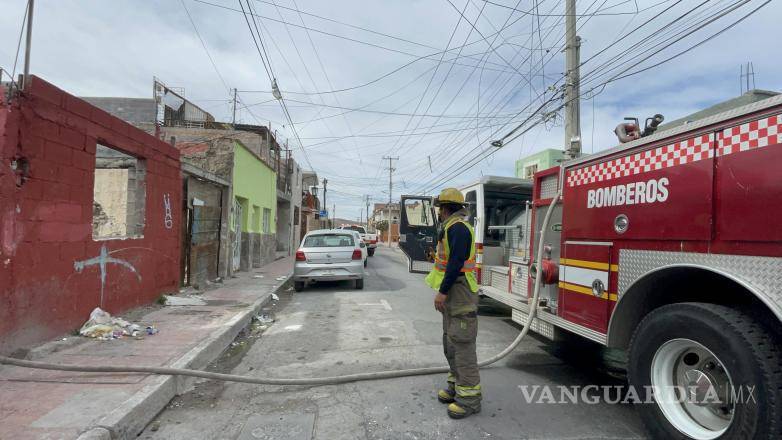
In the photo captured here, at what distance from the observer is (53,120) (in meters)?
4.95

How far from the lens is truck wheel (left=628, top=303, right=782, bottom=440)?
2.35m

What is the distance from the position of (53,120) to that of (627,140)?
5915mm

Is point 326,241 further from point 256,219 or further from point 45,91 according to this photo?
point 45,91

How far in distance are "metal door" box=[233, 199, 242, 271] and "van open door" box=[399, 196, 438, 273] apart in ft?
20.7

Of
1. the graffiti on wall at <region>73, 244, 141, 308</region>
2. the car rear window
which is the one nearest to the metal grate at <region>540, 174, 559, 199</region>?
the graffiti on wall at <region>73, 244, 141, 308</region>

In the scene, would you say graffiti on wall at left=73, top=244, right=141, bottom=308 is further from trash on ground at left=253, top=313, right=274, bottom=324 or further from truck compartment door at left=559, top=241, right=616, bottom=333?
truck compartment door at left=559, top=241, right=616, bottom=333

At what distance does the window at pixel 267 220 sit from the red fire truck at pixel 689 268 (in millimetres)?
14745

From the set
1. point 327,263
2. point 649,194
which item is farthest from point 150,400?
point 327,263

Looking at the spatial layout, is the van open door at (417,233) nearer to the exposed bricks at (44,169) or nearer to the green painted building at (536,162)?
the exposed bricks at (44,169)

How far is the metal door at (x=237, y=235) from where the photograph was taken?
13.2 meters

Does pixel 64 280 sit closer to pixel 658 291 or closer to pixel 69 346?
pixel 69 346

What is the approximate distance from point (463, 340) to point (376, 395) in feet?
3.39

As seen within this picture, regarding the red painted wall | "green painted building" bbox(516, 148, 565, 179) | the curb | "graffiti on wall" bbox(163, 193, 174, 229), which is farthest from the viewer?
"green painted building" bbox(516, 148, 565, 179)

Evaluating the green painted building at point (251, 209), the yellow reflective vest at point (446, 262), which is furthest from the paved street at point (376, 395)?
the green painted building at point (251, 209)
